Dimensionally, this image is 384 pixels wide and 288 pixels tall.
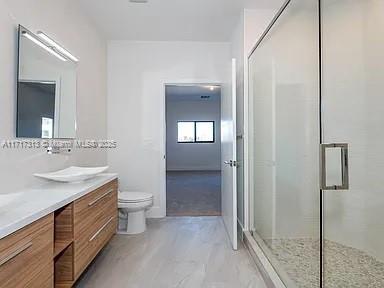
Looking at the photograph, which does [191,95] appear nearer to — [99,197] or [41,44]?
[41,44]

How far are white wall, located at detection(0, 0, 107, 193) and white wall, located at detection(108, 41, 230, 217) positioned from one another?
200mm

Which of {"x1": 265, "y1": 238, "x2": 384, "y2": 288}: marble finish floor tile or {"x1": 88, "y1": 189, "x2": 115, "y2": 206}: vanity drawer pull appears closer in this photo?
{"x1": 265, "y1": 238, "x2": 384, "y2": 288}: marble finish floor tile

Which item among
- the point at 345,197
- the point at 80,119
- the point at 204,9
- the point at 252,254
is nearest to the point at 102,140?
the point at 80,119

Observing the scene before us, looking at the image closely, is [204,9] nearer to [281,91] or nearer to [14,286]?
[281,91]

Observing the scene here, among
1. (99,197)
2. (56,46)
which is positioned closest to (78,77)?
(56,46)

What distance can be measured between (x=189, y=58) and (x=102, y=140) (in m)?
1.67

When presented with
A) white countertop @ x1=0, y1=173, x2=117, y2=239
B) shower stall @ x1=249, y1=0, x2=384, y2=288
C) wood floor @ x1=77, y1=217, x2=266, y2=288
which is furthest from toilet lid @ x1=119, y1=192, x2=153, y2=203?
shower stall @ x1=249, y1=0, x2=384, y2=288

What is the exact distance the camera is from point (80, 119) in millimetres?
2916

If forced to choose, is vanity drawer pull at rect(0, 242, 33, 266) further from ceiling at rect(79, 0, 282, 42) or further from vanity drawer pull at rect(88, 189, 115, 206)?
ceiling at rect(79, 0, 282, 42)

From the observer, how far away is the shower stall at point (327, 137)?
2.09 metres

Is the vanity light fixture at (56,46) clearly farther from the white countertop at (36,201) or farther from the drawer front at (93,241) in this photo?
the drawer front at (93,241)

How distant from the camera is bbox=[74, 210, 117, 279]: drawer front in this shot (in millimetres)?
1783

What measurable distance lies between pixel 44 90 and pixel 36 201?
3.39 ft

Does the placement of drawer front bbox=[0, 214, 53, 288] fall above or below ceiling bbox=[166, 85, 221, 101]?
below
